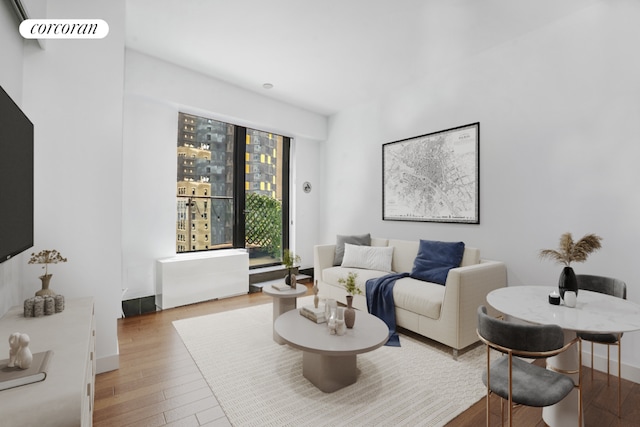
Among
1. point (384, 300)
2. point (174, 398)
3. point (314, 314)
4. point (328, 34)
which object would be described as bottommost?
point (174, 398)

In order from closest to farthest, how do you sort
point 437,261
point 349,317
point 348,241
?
point 349,317 < point 437,261 < point 348,241

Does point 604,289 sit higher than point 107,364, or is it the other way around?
point 604,289

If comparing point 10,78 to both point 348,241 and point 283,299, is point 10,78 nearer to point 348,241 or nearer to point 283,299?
point 283,299

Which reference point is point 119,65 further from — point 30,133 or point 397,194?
point 397,194

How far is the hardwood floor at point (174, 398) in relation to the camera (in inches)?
71.1

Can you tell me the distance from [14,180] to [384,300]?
112 inches

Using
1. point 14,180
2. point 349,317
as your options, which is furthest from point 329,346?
point 14,180

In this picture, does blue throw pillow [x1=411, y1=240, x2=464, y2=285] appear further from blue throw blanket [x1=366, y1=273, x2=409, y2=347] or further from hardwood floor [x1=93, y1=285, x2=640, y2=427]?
hardwood floor [x1=93, y1=285, x2=640, y2=427]

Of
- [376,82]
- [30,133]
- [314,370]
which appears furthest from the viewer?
[376,82]

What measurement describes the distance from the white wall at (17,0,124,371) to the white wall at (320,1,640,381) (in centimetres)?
327

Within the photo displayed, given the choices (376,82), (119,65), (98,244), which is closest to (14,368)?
(98,244)

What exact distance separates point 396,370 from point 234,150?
3827 mm

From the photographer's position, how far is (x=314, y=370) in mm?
2137

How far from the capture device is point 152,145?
3.82m
